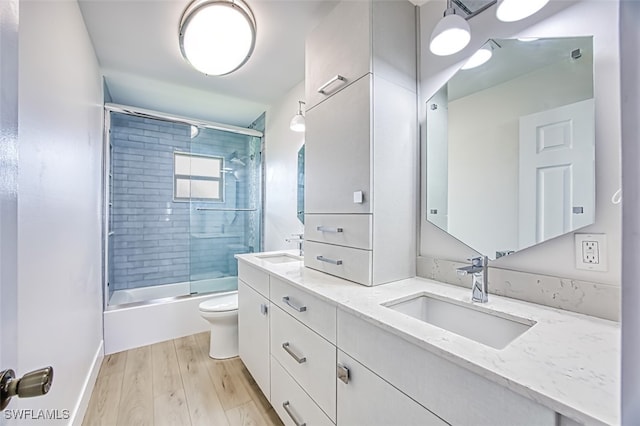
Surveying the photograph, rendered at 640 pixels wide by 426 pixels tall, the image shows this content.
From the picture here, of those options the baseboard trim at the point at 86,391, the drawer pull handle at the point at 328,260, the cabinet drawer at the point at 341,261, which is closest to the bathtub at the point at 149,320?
the baseboard trim at the point at 86,391

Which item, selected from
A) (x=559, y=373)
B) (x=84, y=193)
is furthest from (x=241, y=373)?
(x=559, y=373)

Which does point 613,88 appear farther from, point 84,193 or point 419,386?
point 84,193

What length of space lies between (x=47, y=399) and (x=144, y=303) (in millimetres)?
1460

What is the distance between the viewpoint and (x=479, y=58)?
126 cm

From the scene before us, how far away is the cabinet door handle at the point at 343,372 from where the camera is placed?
39.8 inches

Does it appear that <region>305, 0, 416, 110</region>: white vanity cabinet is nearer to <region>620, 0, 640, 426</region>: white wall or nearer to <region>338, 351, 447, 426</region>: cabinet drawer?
<region>620, 0, 640, 426</region>: white wall

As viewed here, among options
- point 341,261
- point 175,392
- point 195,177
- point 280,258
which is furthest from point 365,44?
point 195,177

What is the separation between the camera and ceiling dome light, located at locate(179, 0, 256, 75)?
5.10ft

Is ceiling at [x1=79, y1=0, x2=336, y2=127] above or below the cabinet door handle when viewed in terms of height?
above

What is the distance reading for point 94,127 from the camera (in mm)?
2070

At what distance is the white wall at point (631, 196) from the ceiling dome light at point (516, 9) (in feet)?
3.57

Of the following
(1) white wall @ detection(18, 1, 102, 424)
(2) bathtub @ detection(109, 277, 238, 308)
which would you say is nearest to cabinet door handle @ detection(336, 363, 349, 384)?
(1) white wall @ detection(18, 1, 102, 424)

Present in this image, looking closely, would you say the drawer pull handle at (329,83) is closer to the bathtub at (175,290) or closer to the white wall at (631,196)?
the white wall at (631,196)

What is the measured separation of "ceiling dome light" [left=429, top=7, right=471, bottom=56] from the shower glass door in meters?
2.40
